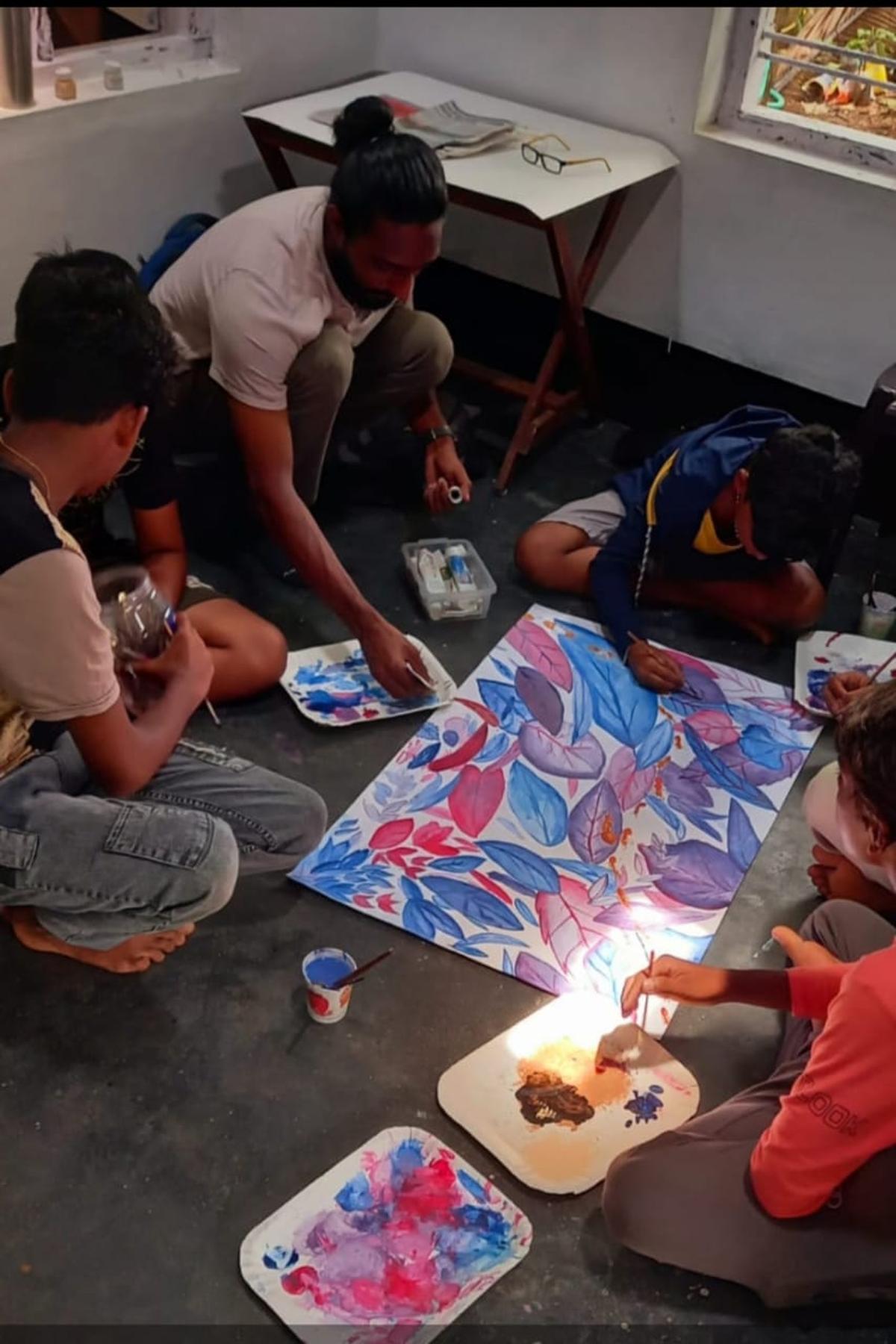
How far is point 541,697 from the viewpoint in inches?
91.7

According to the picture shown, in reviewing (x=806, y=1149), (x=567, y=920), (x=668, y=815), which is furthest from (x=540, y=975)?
(x=806, y=1149)

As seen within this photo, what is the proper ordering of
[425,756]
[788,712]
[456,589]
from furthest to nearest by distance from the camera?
1. [456,589]
2. [788,712]
3. [425,756]

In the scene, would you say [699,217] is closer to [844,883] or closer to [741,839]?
[741,839]

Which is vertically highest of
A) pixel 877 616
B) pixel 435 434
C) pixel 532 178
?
pixel 532 178

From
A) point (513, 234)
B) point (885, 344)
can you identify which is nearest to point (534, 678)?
point (885, 344)

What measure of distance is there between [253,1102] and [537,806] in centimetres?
71

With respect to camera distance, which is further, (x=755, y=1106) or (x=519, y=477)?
(x=519, y=477)

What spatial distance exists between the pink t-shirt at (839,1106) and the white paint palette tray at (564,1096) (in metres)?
0.23

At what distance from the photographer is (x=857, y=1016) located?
1252 mm

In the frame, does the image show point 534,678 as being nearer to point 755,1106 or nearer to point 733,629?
point 733,629

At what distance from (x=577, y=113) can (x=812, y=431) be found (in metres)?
1.25

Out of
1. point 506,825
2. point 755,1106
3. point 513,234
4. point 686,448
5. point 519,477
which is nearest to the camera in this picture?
point 755,1106

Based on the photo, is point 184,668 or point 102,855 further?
point 184,668

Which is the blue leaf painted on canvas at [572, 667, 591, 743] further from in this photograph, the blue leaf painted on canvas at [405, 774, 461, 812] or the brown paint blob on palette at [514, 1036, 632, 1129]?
the brown paint blob on palette at [514, 1036, 632, 1129]
